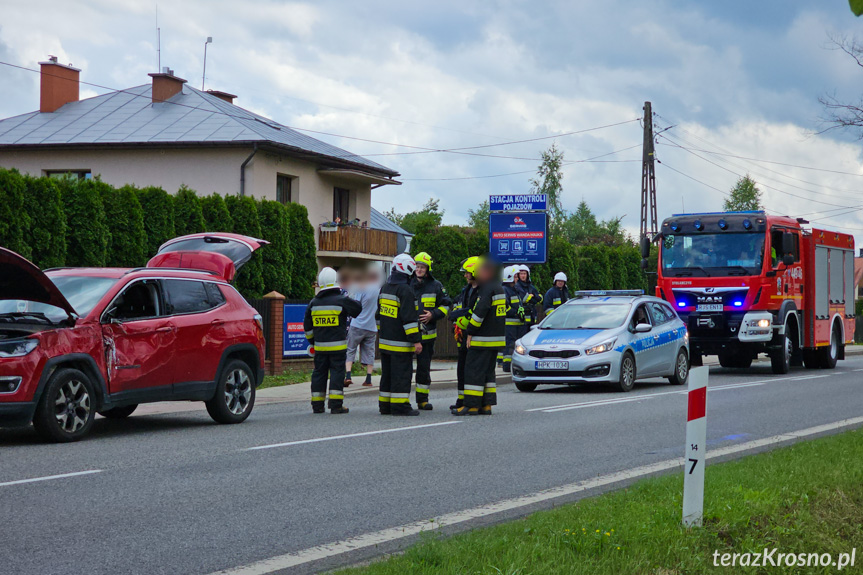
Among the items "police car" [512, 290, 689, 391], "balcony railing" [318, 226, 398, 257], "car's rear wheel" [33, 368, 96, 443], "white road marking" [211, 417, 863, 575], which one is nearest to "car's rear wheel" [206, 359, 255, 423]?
"car's rear wheel" [33, 368, 96, 443]

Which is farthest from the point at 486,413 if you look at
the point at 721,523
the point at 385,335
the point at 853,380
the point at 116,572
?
the point at 853,380

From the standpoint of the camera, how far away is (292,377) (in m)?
19.1

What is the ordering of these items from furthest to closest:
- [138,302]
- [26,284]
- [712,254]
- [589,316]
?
[712,254] → [589,316] → [138,302] → [26,284]

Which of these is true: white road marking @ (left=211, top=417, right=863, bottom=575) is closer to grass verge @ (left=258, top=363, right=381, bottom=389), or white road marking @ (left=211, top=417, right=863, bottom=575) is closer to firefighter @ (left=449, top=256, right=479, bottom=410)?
firefighter @ (left=449, top=256, right=479, bottom=410)

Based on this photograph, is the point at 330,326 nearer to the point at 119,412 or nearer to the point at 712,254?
the point at 119,412

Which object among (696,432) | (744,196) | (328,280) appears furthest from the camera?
(744,196)

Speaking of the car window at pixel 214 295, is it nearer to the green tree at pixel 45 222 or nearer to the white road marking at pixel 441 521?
the white road marking at pixel 441 521

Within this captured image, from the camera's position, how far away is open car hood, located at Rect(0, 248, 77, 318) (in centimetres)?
913

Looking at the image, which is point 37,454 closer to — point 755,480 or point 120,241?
point 755,480

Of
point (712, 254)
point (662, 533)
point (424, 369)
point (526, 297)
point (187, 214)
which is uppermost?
point (187, 214)

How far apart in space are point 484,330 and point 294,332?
8730 mm

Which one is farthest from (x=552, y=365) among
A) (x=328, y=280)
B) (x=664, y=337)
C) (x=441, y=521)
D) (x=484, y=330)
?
(x=441, y=521)

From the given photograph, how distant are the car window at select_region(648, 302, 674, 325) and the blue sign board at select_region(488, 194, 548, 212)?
7.37 m

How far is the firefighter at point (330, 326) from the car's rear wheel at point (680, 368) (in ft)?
25.4
